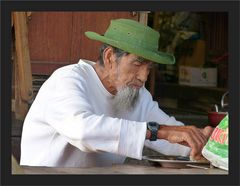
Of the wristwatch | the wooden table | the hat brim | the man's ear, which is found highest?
the hat brim

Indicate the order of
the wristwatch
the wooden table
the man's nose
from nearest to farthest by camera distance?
the wooden table
the wristwatch
the man's nose

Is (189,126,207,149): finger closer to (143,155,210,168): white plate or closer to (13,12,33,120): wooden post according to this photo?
(143,155,210,168): white plate

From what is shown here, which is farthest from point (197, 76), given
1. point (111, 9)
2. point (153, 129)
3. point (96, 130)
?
point (111, 9)

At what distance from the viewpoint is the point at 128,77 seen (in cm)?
311

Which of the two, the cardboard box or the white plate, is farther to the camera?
the cardboard box

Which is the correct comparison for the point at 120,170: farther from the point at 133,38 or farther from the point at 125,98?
the point at 133,38

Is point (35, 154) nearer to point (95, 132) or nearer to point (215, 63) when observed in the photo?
point (95, 132)

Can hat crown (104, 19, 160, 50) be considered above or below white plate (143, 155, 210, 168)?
above

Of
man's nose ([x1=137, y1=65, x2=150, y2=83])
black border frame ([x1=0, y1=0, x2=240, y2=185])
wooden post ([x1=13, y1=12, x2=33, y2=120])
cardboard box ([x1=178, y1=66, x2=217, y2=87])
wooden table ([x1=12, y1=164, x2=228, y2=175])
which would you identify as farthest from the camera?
cardboard box ([x1=178, y1=66, x2=217, y2=87])

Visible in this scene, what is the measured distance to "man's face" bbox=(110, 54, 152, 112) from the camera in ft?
10.1

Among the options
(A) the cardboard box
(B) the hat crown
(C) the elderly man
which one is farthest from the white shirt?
(A) the cardboard box

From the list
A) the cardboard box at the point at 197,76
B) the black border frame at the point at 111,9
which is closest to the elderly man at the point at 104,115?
the black border frame at the point at 111,9

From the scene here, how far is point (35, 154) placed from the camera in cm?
309

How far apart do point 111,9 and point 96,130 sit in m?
0.46
